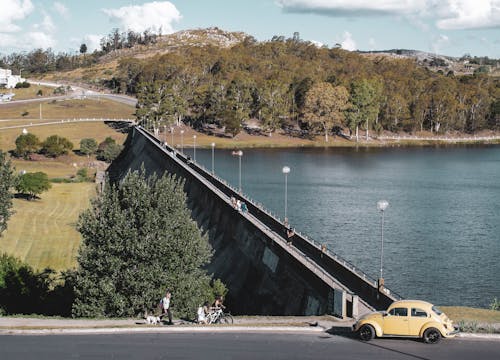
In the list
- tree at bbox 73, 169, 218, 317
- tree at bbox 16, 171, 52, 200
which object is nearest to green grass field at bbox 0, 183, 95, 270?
tree at bbox 16, 171, 52, 200

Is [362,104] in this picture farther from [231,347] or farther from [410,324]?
[231,347]

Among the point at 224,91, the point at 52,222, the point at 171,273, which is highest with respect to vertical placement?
the point at 224,91

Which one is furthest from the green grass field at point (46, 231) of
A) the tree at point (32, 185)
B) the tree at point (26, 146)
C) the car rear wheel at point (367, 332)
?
the tree at point (26, 146)

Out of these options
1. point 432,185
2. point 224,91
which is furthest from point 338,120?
point 432,185

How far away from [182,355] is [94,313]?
10.7m

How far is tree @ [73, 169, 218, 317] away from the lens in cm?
3325

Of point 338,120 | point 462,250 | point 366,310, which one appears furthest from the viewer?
point 338,120

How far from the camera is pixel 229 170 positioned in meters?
127

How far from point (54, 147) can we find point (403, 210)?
272 ft

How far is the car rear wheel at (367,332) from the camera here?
24.6 metres

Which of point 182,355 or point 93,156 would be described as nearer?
point 182,355

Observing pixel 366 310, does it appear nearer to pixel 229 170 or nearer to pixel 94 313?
pixel 94 313

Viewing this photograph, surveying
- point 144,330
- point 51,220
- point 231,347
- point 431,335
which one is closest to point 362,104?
point 51,220

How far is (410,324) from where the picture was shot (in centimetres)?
2422
